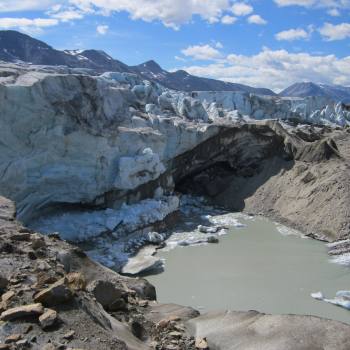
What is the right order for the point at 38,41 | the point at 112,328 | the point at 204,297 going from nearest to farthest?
the point at 112,328
the point at 204,297
the point at 38,41

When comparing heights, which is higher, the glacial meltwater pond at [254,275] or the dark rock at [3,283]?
the dark rock at [3,283]

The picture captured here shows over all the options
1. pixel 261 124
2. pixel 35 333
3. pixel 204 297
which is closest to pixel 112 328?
pixel 35 333

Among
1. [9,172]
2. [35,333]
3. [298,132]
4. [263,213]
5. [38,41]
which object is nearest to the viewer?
[35,333]

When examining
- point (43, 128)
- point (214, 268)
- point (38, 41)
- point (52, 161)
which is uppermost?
point (38, 41)

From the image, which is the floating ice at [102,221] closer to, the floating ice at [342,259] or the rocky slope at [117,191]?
the rocky slope at [117,191]

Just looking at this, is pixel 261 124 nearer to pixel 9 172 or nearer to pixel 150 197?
pixel 150 197

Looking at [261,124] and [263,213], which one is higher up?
[261,124]

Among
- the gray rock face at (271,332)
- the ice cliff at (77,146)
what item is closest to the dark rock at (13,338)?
the gray rock face at (271,332)
